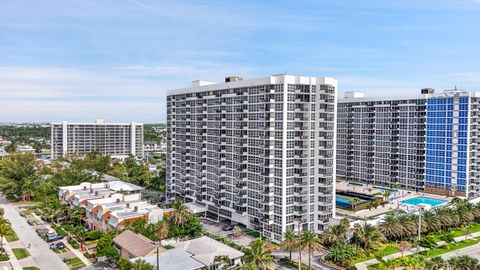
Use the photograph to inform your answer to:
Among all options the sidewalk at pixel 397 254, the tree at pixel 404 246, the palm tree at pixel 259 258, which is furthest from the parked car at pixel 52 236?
the tree at pixel 404 246

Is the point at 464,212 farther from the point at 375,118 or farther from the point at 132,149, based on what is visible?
the point at 132,149

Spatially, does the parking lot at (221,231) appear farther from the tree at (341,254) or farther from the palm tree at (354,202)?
the palm tree at (354,202)

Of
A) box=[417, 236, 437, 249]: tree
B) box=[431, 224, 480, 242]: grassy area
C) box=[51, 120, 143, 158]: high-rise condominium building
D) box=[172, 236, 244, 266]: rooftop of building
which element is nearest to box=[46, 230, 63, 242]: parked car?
box=[172, 236, 244, 266]: rooftop of building

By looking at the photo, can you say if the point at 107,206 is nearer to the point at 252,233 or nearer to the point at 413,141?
the point at 252,233

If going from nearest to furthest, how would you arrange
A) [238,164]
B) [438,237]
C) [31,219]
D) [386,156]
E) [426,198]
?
[438,237], [238,164], [31,219], [426,198], [386,156]

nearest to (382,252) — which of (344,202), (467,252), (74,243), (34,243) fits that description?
(467,252)

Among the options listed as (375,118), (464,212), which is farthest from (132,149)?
(464,212)
